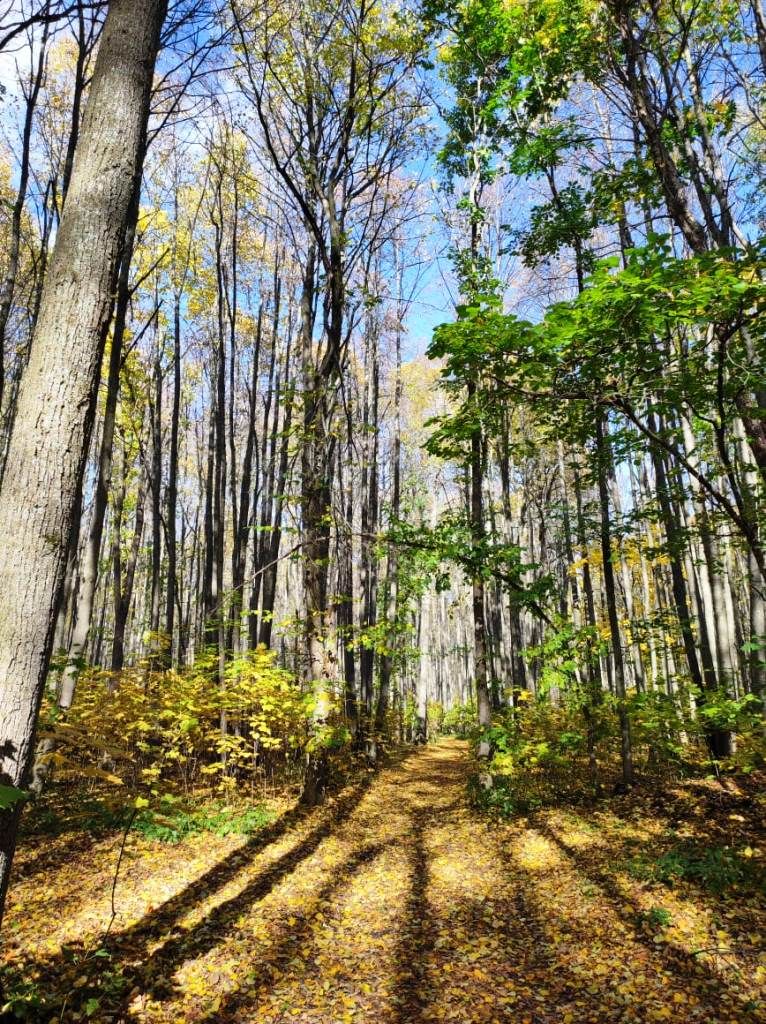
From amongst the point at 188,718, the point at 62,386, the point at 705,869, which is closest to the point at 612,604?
the point at 705,869

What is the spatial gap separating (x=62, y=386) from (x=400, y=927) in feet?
14.9

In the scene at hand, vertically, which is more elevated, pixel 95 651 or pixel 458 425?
pixel 458 425

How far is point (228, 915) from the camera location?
13.4 ft

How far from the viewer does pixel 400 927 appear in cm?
408

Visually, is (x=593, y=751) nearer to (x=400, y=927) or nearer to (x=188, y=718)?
(x=400, y=927)

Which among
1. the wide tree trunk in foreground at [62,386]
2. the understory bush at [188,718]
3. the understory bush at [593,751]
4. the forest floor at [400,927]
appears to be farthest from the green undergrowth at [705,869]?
the wide tree trunk in foreground at [62,386]

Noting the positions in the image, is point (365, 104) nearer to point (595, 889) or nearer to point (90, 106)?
point (90, 106)

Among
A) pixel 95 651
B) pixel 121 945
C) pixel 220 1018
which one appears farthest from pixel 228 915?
pixel 95 651

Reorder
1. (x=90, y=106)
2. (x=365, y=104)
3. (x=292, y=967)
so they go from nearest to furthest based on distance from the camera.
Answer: (x=90, y=106) < (x=292, y=967) < (x=365, y=104)

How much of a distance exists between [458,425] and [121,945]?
16.9 feet

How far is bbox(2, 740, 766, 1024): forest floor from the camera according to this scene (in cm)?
310

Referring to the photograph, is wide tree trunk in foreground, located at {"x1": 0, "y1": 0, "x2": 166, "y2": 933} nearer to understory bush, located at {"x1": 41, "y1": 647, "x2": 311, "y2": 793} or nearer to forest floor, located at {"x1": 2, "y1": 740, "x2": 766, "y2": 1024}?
forest floor, located at {"x1": 2, "y1": 740, "x2": 766, "y2": 1024}

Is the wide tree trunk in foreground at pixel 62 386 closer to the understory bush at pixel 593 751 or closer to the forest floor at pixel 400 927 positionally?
the forest floor at pixel 400 927

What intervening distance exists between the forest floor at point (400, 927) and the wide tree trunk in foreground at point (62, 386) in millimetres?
2090
